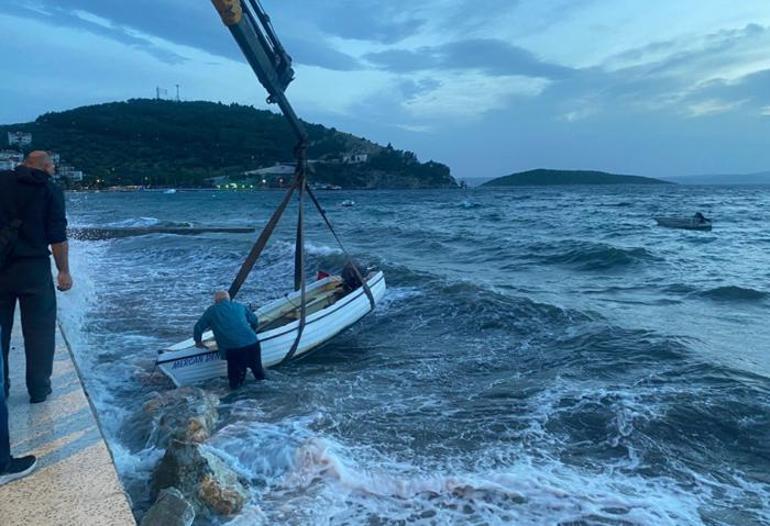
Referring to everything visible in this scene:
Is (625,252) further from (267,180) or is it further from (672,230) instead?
(267,180)

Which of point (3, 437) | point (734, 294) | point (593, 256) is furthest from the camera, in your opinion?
point (593, 256)

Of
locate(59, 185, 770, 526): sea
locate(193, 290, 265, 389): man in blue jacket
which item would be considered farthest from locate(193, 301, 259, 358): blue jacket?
locate(59, 185, 770, 526): sea

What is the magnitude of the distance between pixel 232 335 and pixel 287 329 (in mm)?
1410

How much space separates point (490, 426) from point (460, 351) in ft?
12.3

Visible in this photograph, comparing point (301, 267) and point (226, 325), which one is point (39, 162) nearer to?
point (226, 325)

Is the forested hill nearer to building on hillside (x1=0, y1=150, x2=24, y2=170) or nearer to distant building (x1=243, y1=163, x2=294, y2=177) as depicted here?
distant building (x1=243, y1=163, x2=294, y2=177)

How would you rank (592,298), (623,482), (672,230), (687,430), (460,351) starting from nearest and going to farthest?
(623,482), (687,430), (460,351), (592,298), (672,230)

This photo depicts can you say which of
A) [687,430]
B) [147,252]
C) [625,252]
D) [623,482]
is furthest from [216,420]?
[147,252]

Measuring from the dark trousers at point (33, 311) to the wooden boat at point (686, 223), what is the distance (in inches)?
1447

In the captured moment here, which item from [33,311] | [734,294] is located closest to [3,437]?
[33,311]

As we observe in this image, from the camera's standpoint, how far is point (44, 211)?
492 cm

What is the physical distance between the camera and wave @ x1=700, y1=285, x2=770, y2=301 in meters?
15.0

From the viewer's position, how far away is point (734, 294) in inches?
603

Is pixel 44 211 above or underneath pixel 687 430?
above
